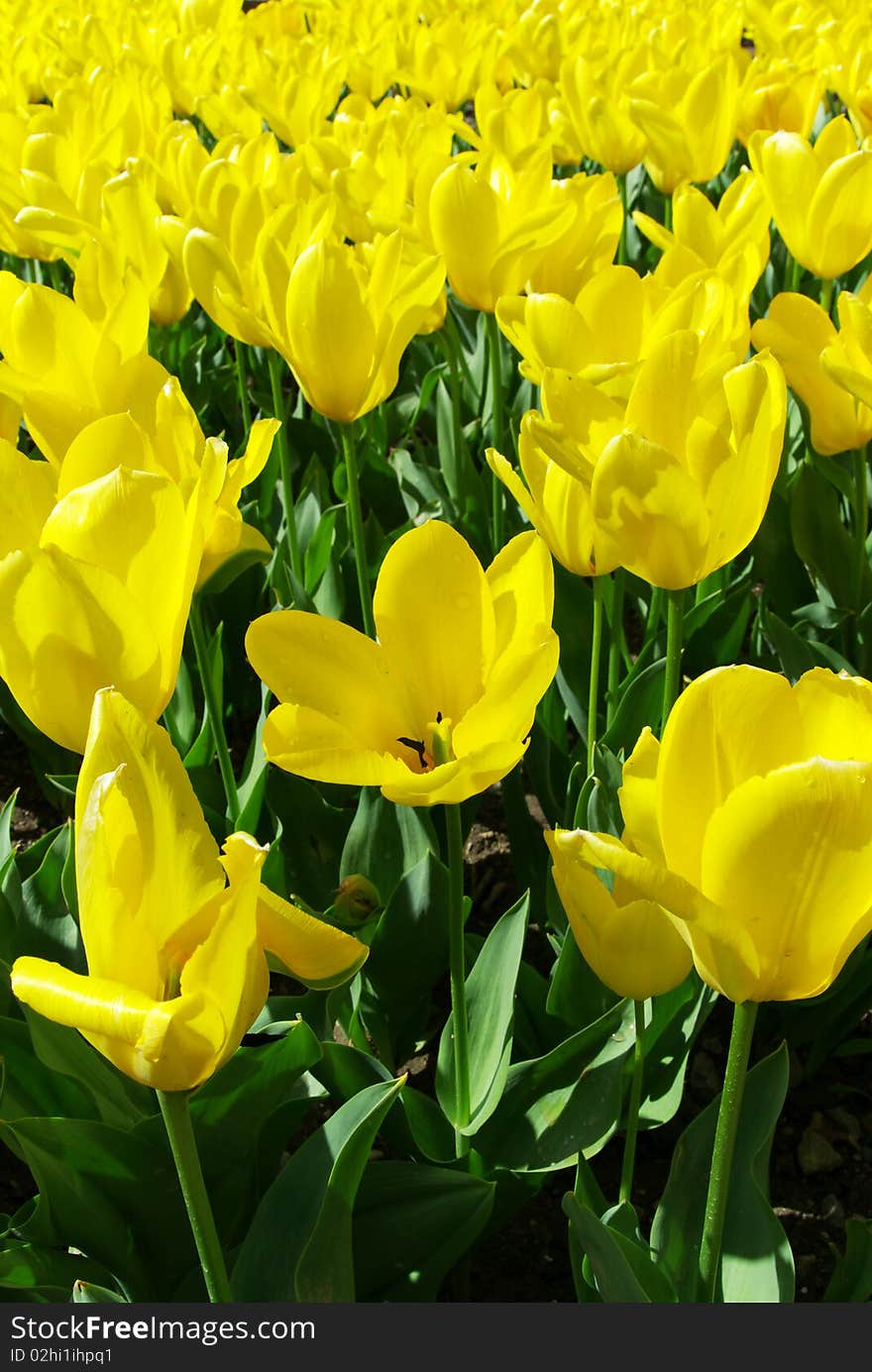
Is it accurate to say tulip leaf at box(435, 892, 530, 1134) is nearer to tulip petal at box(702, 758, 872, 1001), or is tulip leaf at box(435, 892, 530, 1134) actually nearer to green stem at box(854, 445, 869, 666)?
tulip petal at box(702, 758, 872, 1001)

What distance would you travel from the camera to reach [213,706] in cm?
152

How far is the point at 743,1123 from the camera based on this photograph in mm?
1088

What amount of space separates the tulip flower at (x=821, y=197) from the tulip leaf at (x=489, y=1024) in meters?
1.03

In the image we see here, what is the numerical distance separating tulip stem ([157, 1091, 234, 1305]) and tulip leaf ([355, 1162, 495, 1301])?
26 centimetres

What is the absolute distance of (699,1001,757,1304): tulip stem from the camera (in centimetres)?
81

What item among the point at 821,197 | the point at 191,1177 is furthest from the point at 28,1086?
the point at 821,197

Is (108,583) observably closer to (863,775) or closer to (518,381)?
(863,775)

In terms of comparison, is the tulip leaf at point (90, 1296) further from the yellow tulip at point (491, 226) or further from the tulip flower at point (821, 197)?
the tulip flower at point (821, 197)

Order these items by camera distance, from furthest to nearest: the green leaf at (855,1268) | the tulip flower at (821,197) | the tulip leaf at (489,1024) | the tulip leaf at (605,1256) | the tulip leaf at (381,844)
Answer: the tulip flower at (821,197) → the tulip leaf at (381,844) → the tulip leaf at (489,1024) → the green leaf at (855,1268) → the tulip leaf at (605,1256)

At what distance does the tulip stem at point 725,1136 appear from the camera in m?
0.81

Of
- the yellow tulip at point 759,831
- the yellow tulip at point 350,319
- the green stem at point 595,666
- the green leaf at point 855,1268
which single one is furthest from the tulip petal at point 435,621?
the green leaf at point 855,1268

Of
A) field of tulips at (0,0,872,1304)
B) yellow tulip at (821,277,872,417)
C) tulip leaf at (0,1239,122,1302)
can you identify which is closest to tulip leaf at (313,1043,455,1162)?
field of tulips at (0,0,872,1304)

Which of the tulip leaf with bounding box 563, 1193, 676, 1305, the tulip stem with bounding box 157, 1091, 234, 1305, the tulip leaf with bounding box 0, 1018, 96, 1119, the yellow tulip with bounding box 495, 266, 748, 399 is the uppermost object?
the yellow tulip with bounding box 495, 266, 748, 399

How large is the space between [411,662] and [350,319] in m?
0.53
